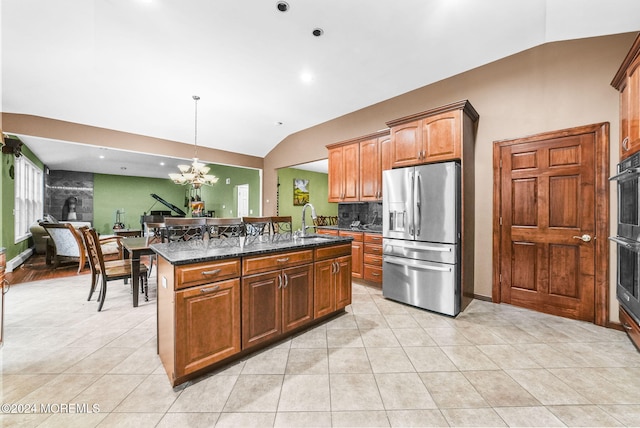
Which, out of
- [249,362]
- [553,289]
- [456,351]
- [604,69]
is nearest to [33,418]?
[249,362]

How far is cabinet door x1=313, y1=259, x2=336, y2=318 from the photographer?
8.46 feet

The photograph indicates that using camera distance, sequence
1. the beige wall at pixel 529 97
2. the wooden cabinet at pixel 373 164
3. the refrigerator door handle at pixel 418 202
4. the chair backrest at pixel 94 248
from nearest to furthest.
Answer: the beige wall at pixel 529 97
the chair backrest at pixel 94 248
the refrigerator door handle at pixel 418 202
the wooden cabinet at pixel 373 164

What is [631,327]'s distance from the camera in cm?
218

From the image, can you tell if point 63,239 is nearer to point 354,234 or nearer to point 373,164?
point 354,234

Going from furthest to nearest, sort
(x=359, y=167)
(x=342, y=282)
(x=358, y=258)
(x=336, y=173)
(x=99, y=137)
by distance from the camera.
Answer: (x=99, y=137)
(x=336, y=173)
(x=359, y=167)
(x=358, y=258)
(x=342, y=282)

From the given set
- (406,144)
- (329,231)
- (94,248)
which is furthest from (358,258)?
(94,248)

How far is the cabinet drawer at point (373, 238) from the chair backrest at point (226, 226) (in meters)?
1.93

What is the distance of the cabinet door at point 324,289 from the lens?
258 centimetres

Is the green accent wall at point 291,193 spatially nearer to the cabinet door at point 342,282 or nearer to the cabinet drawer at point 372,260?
the cabinet drawer at point 372,260

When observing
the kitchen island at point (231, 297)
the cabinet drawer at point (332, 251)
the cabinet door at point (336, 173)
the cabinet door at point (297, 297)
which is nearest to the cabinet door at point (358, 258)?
the cabinet door at point (336, 173)

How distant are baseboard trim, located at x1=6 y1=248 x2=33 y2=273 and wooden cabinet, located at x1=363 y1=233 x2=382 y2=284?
21.9 feet

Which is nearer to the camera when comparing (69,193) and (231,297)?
(231,297)

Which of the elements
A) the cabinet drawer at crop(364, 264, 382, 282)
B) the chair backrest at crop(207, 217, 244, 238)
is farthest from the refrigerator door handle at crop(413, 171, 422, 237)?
the chair backrest at crop(207, 217, 244, 238)

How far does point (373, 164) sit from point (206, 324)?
11.1 ft
